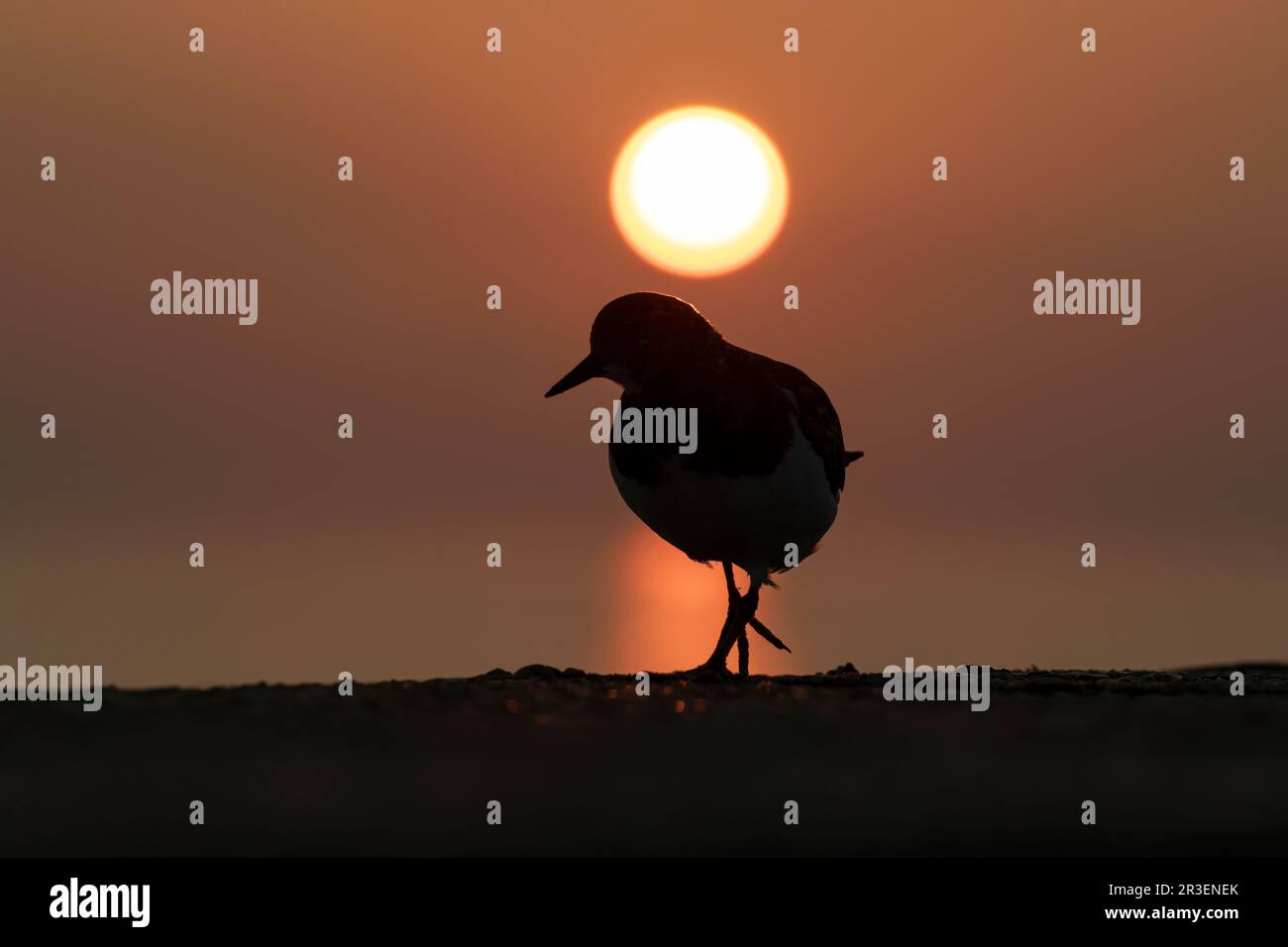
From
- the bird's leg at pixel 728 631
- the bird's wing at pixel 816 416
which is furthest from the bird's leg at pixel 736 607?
the bird's wing at pixel 816 416

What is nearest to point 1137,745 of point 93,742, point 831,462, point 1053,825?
point 1053,825

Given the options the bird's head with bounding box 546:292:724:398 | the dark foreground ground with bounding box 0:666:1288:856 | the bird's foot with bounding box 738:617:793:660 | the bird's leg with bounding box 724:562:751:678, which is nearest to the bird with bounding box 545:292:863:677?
the bird's head with bounding box 546:292:724:398

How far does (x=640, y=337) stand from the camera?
37.4 feet

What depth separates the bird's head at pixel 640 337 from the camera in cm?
1134

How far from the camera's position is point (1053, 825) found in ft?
24.9

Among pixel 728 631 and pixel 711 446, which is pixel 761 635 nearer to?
pixel 728 631

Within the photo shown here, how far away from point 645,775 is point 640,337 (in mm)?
4073

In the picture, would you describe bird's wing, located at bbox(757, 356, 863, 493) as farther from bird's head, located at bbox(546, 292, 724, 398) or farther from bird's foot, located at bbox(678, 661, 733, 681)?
bird's foot, located at bbox(678, 661, 733, 681)

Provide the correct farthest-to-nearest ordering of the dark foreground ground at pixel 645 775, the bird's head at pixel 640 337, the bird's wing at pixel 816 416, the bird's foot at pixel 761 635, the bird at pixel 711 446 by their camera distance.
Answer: the bird's foot at pixel 761 635 → the bird's wing at pixel 816 416 → the bird's head at pixel 640 337 → the bird at pixel 711 446 → the dark foreground ground at pixel 645 775

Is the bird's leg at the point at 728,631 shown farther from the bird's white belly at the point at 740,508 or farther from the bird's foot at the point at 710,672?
the bird's white belly at the point at 740,508

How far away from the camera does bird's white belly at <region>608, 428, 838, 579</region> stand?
11.1 m

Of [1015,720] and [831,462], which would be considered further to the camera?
[831,462]

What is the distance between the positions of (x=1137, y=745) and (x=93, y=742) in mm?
5607
